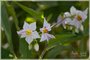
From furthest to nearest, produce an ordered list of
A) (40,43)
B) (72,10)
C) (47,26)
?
(40,43), (72,10), (47,26)

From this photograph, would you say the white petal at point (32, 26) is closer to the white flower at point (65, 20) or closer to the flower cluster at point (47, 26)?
the flower cluster at point (47, 26)

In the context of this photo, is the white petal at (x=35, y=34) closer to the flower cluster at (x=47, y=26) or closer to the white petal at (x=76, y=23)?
the flower cluster at (x=47, y=26)

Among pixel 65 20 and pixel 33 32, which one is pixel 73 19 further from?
pixel 33 32

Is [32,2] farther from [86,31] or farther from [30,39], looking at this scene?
[30,39]

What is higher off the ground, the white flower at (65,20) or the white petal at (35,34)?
the white flower at (65,20)

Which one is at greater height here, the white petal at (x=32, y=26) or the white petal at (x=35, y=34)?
the white petal at (x=32, y=26)

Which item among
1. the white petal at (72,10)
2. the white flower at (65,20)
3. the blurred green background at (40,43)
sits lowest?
the blurred green background at (40,43)

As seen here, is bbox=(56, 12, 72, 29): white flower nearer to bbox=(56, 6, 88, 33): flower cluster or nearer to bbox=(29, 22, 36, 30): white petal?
bbox=(56, 6, 88, 33): flower cluster

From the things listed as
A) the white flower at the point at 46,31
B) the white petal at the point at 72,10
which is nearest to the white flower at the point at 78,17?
the white petal at the point at 72,10

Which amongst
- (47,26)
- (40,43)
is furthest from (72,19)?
(40,43)
